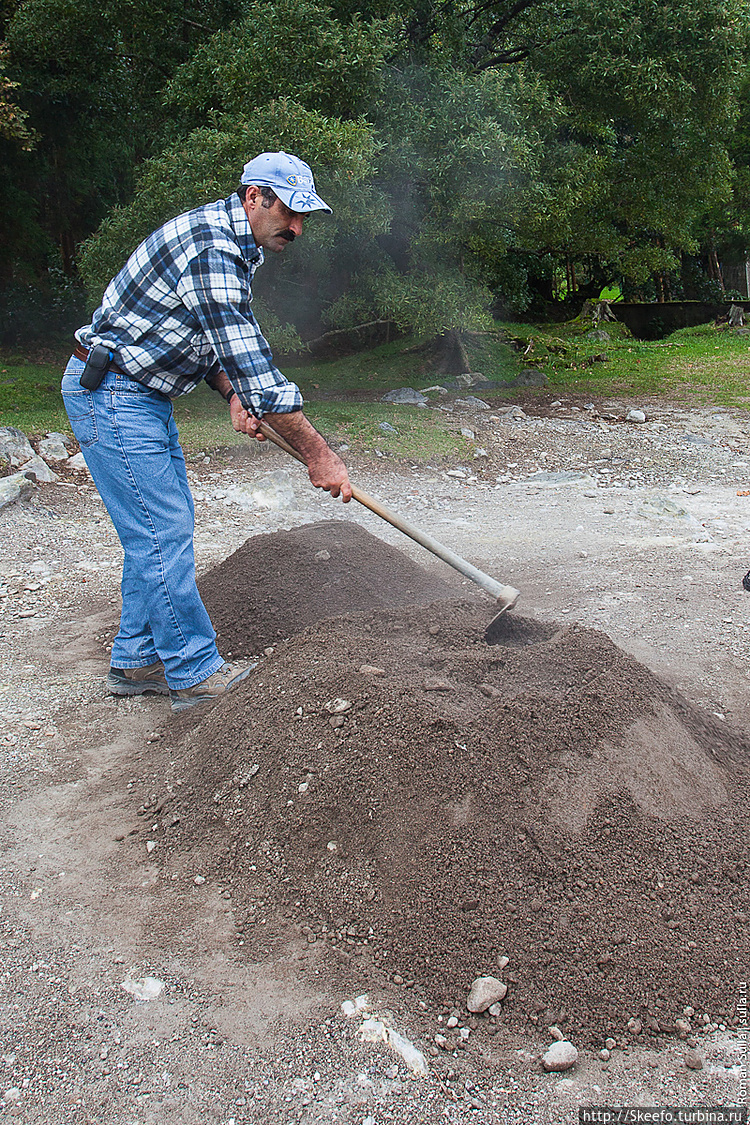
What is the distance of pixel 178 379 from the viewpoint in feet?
9.78

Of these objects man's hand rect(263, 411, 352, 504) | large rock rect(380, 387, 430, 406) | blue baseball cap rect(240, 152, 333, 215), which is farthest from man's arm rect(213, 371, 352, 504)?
large rock rect(380, 387, 430, 406)

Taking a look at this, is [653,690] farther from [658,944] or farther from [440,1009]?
[440,1009]

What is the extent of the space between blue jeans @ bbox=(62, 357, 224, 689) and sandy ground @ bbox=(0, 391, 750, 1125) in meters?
0.32

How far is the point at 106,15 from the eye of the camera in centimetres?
841

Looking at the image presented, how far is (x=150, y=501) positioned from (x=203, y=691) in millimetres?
763

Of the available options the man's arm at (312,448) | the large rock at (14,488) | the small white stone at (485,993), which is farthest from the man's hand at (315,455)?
the large rock at (14,488)

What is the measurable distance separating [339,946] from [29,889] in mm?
902

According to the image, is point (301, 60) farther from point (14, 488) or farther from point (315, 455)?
point (315, 455)

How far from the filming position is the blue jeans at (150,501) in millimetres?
2932

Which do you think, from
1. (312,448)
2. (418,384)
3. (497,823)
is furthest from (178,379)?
(418,384)

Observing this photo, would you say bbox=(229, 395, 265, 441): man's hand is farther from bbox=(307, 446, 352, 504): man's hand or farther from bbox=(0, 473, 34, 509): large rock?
bbox=(0, 473, 34, 509): large rock

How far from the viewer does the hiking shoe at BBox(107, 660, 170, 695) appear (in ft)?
11.1

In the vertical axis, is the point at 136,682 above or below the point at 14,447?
below

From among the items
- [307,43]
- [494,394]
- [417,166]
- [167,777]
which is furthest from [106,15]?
[167,777]
